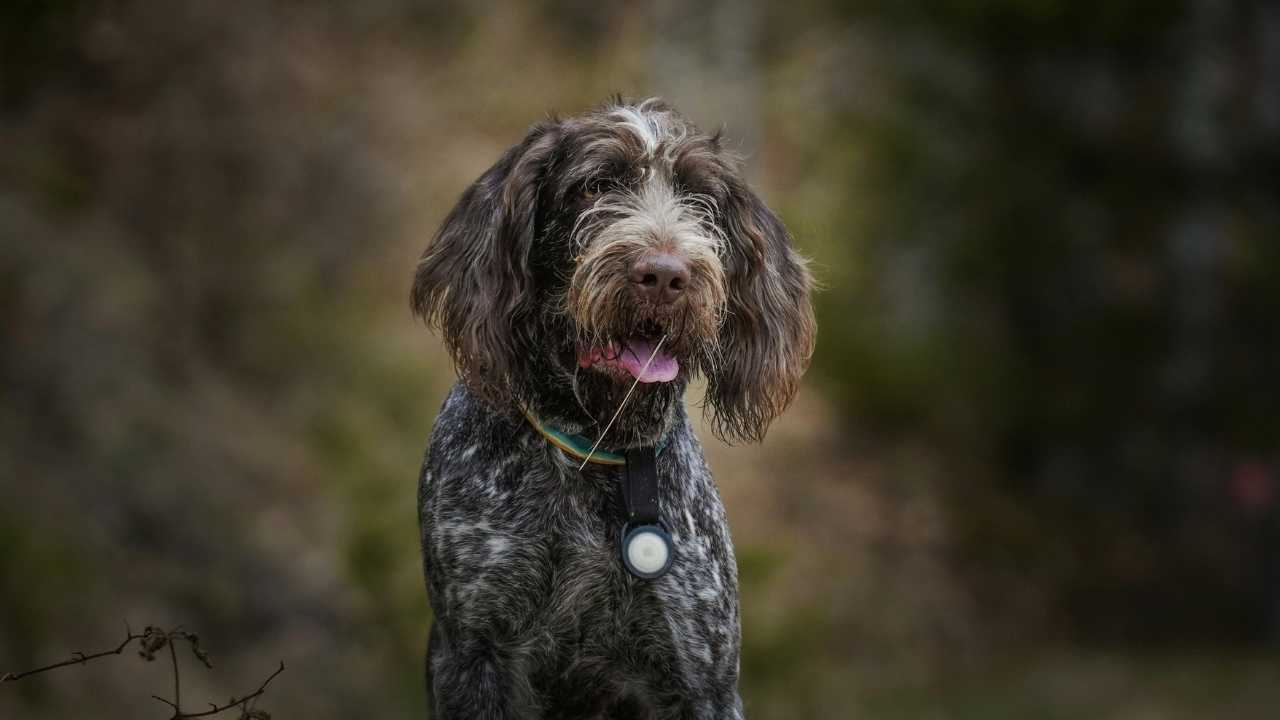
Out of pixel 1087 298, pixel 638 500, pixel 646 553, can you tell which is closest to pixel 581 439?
pixel 638 500

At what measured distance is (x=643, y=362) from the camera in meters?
3.44

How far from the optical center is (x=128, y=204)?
33.2ft

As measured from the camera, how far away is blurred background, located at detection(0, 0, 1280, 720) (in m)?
9.20

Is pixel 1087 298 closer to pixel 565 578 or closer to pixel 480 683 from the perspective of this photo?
pixel 565 578

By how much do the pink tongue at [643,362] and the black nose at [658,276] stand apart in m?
0.19

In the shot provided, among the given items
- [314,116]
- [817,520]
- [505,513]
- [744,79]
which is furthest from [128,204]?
[505,513]

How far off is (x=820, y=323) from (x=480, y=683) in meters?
9.22

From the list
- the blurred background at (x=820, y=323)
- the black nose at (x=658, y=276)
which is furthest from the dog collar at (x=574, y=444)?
the blurred background at (x=820, y=323)

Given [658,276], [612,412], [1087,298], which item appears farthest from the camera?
[1087,298]

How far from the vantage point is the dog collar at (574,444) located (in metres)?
3.59

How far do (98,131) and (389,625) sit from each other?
425 centimetres

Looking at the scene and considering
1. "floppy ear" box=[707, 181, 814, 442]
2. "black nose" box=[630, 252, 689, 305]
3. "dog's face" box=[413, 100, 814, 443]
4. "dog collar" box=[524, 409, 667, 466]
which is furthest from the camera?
"floppy ear" box=[707, 181, 814, 442]

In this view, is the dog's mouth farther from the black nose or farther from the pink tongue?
the black nose

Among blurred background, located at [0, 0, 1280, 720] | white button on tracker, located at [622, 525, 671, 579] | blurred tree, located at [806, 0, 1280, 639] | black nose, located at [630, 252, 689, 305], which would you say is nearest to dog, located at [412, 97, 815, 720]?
white button on tracker, located at [622, 525, 671, 579]
